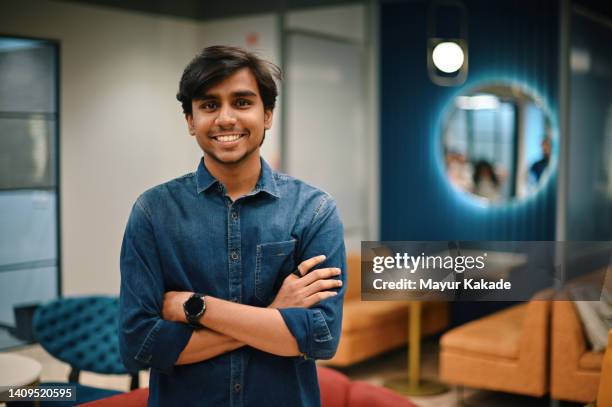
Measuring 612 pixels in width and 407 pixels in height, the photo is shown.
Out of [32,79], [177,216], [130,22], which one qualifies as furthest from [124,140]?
[177,216]

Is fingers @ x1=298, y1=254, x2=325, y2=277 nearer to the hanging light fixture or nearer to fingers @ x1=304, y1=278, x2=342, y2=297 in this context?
fingers @ x1=304, y1=278, x2=342, y2=297

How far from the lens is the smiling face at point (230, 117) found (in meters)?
1.70

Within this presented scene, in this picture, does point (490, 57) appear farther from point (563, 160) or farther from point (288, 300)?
point (288, 300)

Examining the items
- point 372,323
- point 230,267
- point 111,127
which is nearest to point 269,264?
point 230,267

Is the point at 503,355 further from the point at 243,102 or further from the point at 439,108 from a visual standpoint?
the point at 243,102

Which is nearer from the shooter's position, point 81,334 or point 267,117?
point 267,117

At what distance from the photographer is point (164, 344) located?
1.65 meters

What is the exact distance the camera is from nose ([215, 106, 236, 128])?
1690mm

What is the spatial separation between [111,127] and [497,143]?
2.67m

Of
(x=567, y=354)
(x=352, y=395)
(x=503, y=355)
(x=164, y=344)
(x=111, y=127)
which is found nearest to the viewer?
(x=164, y=344)

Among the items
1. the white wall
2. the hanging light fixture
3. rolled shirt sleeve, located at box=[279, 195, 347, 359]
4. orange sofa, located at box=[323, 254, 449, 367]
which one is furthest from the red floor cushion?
the hanging light fixture

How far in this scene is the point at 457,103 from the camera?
18.1 ft

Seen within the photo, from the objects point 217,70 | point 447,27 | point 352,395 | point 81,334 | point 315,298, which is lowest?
point 352,395

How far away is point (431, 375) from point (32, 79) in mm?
3071
